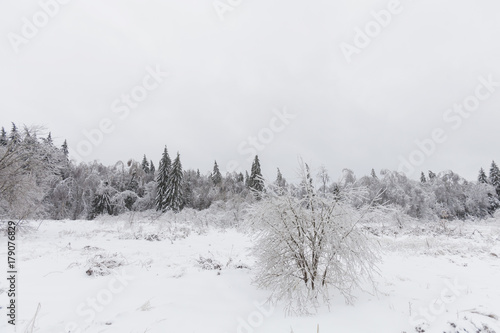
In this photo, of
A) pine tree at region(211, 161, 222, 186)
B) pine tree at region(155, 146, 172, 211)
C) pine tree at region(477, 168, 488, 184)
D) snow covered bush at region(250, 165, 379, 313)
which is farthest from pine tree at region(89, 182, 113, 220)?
pine tree at region(477, 168, 488, 184)

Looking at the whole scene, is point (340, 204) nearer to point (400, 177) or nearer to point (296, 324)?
point (296, 324)

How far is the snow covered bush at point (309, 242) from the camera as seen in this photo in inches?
159

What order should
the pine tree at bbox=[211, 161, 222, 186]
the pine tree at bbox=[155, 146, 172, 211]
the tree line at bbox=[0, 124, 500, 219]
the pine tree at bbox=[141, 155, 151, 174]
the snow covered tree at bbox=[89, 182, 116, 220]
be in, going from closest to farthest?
the tree line at bbox=[0, 124, 500, 219], the snow covered tree at bbox=[89, 182, 116, 220], the pine tree at bbox=[155, 146, 172, 211], the pine tree at bbox=[211, 161, 222, 186], the pine tree at bbox=[141, 155, 151, 174]

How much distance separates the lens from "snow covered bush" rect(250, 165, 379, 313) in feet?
13.2

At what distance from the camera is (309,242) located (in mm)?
4289

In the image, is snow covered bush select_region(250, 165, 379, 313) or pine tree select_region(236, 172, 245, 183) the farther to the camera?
pine tree select_region(236, 172, 245, 183)

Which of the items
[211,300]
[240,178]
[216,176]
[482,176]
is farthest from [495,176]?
[211,300]

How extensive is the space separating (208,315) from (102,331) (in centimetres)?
131

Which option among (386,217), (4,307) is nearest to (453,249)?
(386,217)

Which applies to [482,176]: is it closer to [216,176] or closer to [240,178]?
[240,178]

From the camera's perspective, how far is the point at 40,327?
3.09 meters

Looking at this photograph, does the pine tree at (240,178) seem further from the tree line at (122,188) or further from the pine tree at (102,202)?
the pine tree at (102,202)

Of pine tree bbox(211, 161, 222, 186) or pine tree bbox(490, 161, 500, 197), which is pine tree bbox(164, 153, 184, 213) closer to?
pine tree bbox(211, 161, 222, 186)

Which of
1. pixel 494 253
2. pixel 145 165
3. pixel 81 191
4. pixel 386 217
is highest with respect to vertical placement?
pixel 145 165
